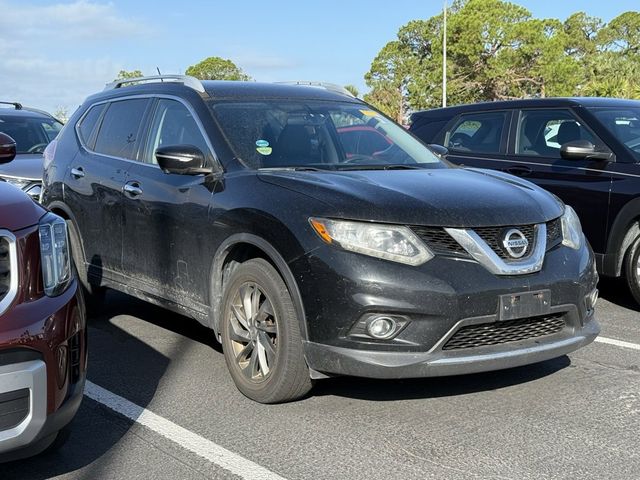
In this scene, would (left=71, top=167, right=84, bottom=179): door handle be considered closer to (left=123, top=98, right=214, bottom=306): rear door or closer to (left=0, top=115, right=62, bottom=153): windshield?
(left=123, top=98, right=214, bottom=306): rear door

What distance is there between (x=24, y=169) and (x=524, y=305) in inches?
275

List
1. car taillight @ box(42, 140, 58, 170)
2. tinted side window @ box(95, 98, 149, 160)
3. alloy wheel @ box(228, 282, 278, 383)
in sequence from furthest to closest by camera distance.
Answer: car taillight @ box(42, 140, 58, 170)
tinted side window @ box(95, 98, 149, 160)
alloy wheel @ box(228, 282, 278, 383)

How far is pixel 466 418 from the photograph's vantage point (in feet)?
12.8

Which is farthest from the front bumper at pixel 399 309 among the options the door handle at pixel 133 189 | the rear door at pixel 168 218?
the door handle at pixel 133 189

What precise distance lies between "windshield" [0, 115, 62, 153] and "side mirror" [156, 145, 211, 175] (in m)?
6.43

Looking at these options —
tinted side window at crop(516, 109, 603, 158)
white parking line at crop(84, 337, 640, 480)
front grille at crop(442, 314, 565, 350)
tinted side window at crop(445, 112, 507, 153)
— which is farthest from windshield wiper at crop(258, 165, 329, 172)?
tinted side window at crop(445, 112, 507, 153)

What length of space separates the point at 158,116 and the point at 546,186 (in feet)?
11.6

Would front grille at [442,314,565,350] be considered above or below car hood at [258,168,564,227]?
below

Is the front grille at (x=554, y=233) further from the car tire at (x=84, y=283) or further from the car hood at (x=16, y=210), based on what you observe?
the car tire at (x=84, y=283)

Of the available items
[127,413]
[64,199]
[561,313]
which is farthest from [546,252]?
[64,199]

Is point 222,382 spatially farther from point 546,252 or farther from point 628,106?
point 628,106

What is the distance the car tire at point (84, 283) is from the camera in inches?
233

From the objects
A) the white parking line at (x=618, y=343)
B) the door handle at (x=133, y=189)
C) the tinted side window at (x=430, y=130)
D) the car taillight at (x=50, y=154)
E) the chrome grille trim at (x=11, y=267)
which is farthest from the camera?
the tinted side window at (x=430, y=130)

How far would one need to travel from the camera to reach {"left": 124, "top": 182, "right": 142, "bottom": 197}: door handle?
5.04 meters
